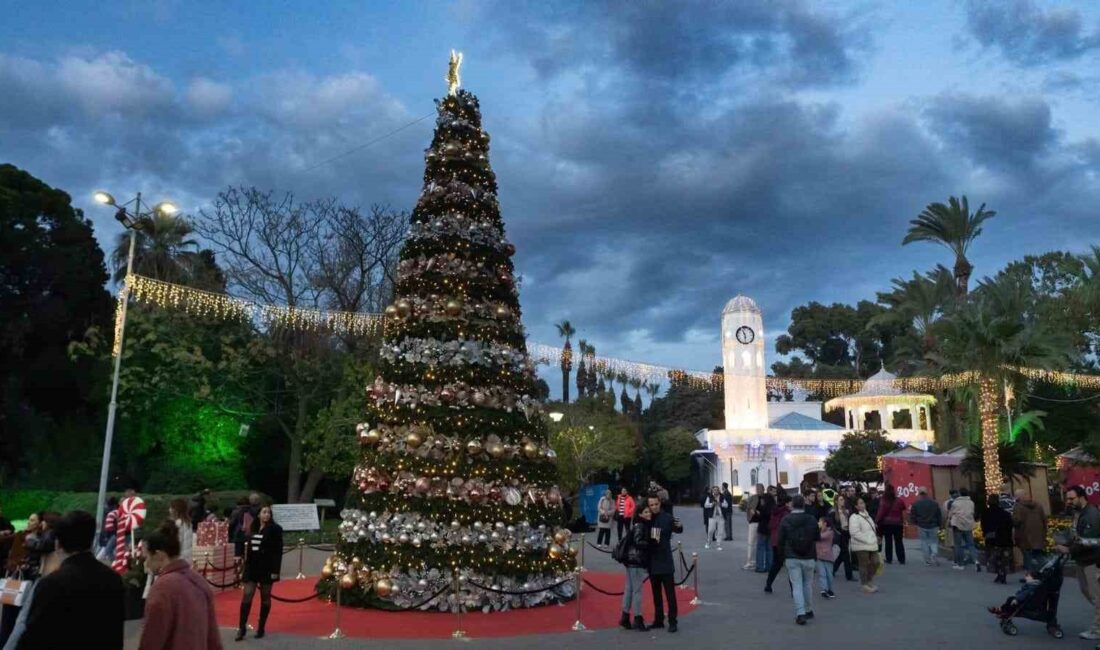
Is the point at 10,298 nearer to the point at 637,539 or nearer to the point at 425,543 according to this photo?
the point at 425,543

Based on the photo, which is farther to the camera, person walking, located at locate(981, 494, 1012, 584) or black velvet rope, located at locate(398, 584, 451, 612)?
person walking, located at locate(981, 494, 1012, 584)

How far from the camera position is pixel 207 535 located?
48.4 ft

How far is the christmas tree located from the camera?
10477 millimetres

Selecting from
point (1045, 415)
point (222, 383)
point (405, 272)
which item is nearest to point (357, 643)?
point (405, 272)

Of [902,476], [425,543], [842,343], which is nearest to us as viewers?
[425,543]

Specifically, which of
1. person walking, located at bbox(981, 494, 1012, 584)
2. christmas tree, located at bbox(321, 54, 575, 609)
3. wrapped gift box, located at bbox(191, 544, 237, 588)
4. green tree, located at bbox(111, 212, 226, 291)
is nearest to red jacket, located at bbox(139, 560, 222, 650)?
christmas tree, located at bbox(321, 54, 575, 609)

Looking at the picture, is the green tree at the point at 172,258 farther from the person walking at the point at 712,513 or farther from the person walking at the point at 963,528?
the person walking at the point at 963,528

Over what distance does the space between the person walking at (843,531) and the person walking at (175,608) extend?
40.8ft

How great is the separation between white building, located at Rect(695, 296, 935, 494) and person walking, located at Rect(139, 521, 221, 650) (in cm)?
4742

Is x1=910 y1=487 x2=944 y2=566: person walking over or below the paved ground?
over

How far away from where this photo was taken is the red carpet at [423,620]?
9.32 m

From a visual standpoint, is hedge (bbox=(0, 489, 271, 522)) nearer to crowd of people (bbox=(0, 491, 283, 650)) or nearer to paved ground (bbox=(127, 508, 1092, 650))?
paved ground (bbox=(127, 508, 1092, 650))

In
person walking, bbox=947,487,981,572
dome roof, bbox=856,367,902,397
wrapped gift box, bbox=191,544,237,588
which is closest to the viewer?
wrapped gift box, bbox=191,544,237,588

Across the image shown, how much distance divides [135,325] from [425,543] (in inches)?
893
